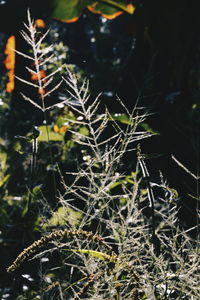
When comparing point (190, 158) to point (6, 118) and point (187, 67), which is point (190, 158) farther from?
point (6, 118)

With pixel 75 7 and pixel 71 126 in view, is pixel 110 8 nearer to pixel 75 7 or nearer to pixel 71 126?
pixel 75 7

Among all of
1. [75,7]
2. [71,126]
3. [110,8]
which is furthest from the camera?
[110,8]

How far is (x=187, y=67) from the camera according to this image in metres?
2.09

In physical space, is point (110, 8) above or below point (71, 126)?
above

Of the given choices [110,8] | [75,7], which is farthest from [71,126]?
[110,8]

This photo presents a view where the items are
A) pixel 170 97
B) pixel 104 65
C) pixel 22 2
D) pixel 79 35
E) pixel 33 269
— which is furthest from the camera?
pixel 79 35

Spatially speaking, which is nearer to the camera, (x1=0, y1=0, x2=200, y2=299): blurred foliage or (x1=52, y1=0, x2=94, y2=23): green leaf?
(x1=0, y1=0, x2=200, y2=299): blurred foliage

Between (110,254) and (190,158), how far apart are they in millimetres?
968

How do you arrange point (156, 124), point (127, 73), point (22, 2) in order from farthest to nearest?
point (22, 2)
point (127, 73)
point (156, 124)

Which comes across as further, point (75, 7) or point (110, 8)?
point (110, 8)

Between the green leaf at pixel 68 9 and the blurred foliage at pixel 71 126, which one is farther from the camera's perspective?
the green leaf at pixel 68 9

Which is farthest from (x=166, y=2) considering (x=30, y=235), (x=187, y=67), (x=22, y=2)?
(x=30, y=235)

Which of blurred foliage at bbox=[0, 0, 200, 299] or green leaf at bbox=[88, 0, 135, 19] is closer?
blurred foliage at bbox=[0, 0, 200, 299]

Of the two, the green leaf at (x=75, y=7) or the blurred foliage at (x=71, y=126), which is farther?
the green leaf at (x=75, y=7)
